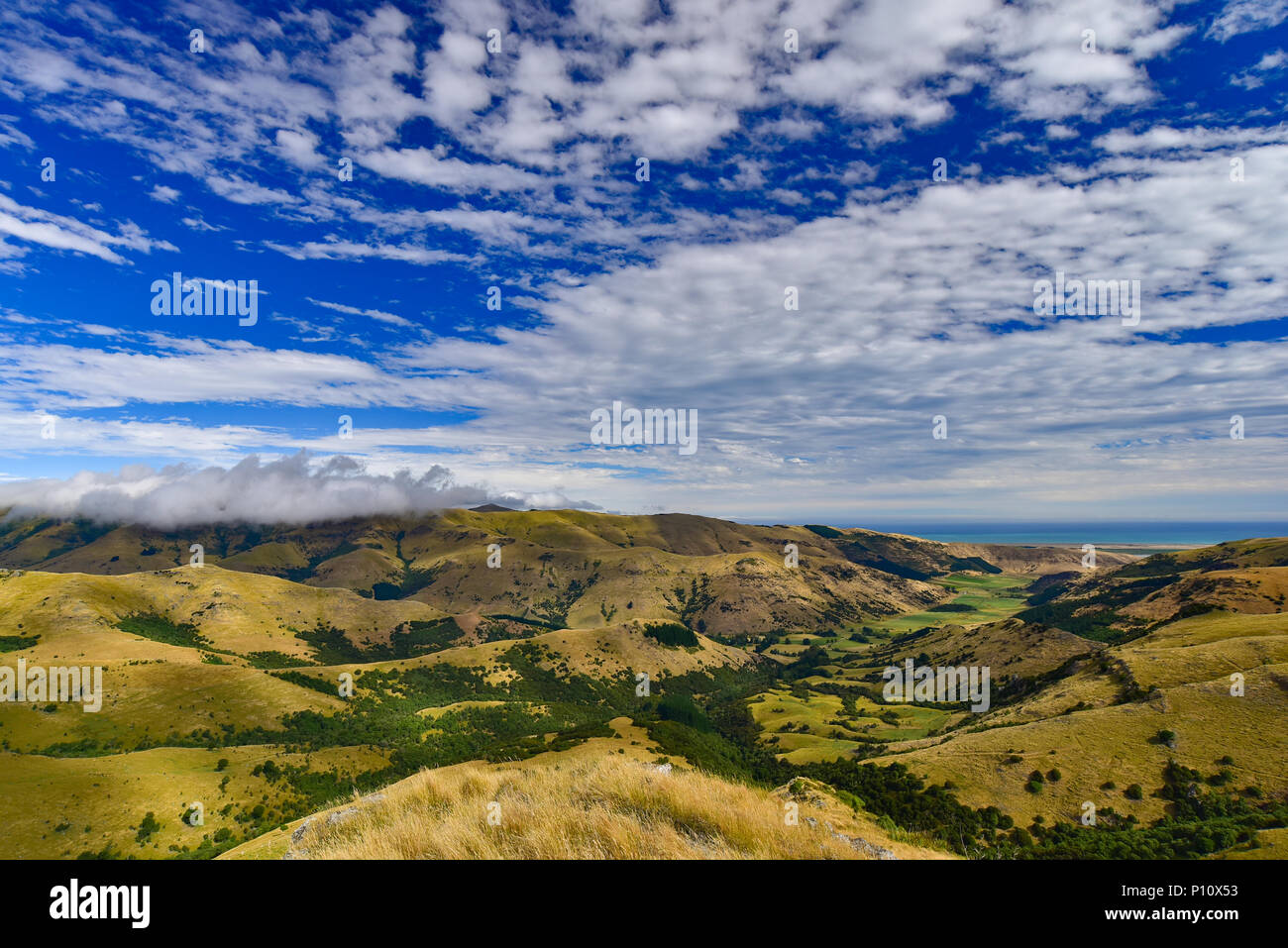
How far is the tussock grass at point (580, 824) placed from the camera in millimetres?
8383

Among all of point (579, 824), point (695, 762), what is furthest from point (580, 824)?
point (695, 762)

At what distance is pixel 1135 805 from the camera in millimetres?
63969

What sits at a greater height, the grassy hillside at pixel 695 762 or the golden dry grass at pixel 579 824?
the golden dry grass at pixel 579 824

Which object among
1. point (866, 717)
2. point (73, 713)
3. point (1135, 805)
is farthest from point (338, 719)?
point (1135, 805)

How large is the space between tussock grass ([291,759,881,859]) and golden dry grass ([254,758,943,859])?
21 millimetres

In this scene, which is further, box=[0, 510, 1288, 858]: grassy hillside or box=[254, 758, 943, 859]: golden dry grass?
box=[0, 510, 1288, 858]: grassy hillside

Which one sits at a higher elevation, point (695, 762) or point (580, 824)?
point (580, 824)

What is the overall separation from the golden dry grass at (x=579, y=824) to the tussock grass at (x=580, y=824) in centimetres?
2

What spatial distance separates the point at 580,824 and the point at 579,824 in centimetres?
2

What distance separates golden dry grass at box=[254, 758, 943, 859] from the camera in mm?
8383

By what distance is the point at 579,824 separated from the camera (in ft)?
30.0

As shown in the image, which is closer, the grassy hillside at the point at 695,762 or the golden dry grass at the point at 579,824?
the golden dry grass at the point at 579,824

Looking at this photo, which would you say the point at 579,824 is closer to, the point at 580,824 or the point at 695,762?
the point at 580,824
